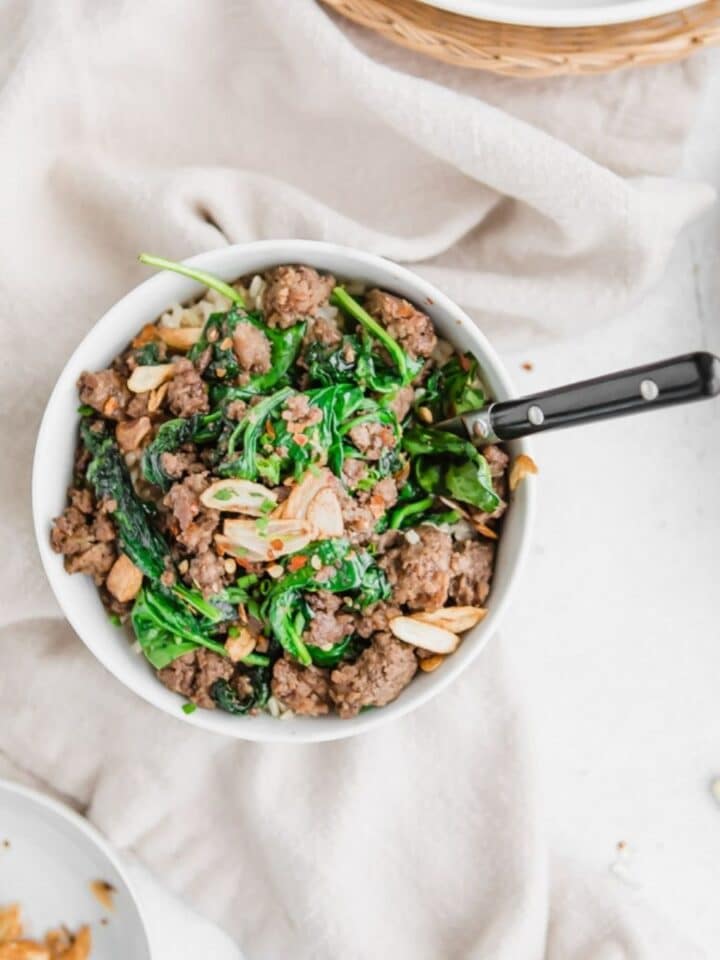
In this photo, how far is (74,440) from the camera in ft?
6.83

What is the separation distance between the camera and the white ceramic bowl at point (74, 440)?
6.47 ft

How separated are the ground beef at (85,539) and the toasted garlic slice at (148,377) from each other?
211 mm

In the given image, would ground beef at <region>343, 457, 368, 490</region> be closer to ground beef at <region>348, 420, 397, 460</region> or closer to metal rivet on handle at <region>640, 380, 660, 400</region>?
ground beef at <region>348, 420, 397, 460</region>

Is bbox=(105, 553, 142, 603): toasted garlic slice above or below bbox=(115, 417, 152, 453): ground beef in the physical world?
below

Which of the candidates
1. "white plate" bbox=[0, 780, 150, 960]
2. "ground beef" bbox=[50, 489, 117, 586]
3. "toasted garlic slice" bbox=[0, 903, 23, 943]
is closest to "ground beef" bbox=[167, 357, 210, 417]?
"ground beef" bbox=[50, 489, 117, 586]

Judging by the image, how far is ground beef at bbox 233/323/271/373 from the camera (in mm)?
1941

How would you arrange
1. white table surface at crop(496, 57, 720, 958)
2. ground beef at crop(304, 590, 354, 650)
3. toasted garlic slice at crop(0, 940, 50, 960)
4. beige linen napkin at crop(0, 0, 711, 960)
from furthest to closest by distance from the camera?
white table surface at crop(496, 57, 720, 958) → toasted garlic slice at crop(0, 940, 50, 960) → beige linen napkin at crop(0, 0, 711, 960) → ground beef at crop(304, 590, 354, 650)

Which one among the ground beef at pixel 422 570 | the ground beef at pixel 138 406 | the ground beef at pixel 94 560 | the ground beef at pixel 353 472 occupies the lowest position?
the ground beef at pixel 422 570

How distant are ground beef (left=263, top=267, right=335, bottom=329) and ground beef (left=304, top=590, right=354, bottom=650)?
1.55 ft

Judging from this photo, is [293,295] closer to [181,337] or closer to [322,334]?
[322,334]

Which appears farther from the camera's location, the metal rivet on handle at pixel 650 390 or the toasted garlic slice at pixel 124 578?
the toasted garlic slice at pixel 124 578

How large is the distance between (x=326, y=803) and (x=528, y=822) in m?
0.41

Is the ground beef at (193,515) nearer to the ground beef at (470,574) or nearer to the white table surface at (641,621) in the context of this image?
the ground beef at (470,574)


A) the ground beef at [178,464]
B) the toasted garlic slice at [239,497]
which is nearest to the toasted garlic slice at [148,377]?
the ground beef at [178,464]
